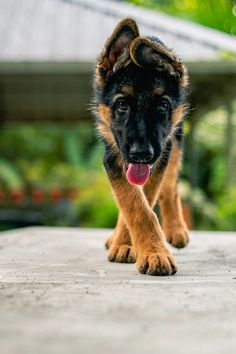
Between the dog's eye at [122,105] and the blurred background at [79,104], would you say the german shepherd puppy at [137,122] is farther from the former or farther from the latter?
the blurred background at [79,104]

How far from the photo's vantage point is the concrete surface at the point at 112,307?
9.23 feet

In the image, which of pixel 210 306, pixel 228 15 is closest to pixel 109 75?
pixel 210 306

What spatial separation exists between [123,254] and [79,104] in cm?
1371

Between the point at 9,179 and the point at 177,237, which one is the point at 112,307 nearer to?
the point at 177,237

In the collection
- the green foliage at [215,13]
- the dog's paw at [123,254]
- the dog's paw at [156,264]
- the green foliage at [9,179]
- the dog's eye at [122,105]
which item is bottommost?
the green foliage at [9,179]

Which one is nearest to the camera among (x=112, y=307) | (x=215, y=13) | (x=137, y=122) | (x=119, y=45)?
(x=112, y=307)

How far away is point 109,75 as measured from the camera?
512cm

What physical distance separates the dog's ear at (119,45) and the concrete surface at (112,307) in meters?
1.31

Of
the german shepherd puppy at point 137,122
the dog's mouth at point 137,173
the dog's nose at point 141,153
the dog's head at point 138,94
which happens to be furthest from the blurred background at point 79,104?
the dog's nose at point 141,153

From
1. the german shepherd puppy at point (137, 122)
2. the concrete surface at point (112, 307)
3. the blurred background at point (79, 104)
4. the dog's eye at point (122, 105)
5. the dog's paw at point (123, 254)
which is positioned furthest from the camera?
the blurred background at point (79, 104)

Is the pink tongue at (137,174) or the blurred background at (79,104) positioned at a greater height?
the pink tongue at (137,174)

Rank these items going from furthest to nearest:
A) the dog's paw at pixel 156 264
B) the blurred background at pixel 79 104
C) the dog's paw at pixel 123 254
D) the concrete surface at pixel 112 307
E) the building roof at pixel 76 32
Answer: the blurred background at pixel 79 104 < the building roof at pixel 76 32 < the dog's paw at pixel 123 254 < the dog's paw at pixel 156 264 < the concrete surface at pixel 112 307

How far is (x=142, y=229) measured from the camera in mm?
4879

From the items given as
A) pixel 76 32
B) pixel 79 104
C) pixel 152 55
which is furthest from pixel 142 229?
pixel 79 104
